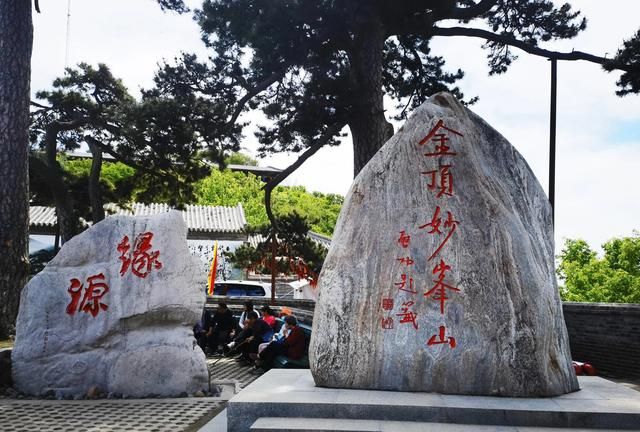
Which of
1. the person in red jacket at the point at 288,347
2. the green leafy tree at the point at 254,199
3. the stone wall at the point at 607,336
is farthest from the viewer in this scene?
the green leafy tree at the point at 254,199

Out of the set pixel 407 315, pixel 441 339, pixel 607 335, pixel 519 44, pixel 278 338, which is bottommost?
pixel 278 338

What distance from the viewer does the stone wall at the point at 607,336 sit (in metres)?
10.1

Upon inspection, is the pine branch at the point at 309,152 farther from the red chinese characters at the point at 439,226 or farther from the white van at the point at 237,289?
the white van at the point at 237,289

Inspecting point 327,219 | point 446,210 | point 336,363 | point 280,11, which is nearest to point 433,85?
point 280,11

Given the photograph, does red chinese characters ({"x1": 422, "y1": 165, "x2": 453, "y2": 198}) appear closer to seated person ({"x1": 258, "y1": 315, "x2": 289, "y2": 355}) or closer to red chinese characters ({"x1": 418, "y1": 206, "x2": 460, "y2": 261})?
red chinese characters ({"x1": 418, "y1": 206, "x2": 460, "y2": 261})

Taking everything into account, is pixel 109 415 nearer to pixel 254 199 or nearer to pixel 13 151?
pixel 13 151

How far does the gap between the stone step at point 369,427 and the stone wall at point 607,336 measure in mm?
6400

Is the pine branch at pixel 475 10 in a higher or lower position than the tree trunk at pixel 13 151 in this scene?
higher

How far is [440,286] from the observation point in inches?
209

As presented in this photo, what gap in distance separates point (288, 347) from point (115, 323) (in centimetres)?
262

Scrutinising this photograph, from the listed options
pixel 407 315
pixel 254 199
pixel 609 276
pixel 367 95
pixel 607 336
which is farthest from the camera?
pixel 254 199

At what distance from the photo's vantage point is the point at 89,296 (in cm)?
748

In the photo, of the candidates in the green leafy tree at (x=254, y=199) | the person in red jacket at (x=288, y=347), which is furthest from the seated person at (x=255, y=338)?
the green leafy tree at (x=254, y=199)

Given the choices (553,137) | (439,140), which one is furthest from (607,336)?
(439,140)
